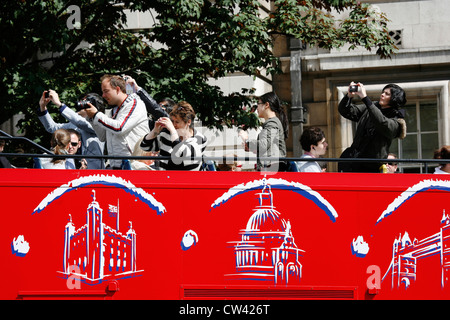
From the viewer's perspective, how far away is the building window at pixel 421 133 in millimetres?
14820

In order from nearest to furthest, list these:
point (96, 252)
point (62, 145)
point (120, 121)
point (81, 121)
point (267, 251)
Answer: point (96, 252)
point (267, 251)
point (120, 121)
point (62, 145)
point (81, 121)

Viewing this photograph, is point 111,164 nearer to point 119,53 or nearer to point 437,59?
point 119,53

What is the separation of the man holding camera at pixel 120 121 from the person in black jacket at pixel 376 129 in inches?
74.1

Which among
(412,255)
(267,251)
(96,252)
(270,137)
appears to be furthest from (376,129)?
(96,252)

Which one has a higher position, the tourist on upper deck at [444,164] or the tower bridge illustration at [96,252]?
the tourist on upper deck at [444,164]

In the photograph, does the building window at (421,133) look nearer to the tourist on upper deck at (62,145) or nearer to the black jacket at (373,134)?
the black jacket at (373,134)

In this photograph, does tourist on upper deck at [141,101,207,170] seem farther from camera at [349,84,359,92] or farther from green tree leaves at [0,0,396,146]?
green tree leaves at [0,0,396,146]

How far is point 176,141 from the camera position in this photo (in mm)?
5957

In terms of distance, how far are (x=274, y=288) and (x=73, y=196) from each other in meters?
1.84

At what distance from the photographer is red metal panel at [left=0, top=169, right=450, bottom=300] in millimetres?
5750

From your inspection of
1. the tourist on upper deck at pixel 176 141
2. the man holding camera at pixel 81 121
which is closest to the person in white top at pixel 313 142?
the tourist on upper deck at pixel 176 141

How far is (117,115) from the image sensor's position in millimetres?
6355

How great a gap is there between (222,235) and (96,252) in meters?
1.05

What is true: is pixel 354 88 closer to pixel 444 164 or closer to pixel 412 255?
pixel 444 164
